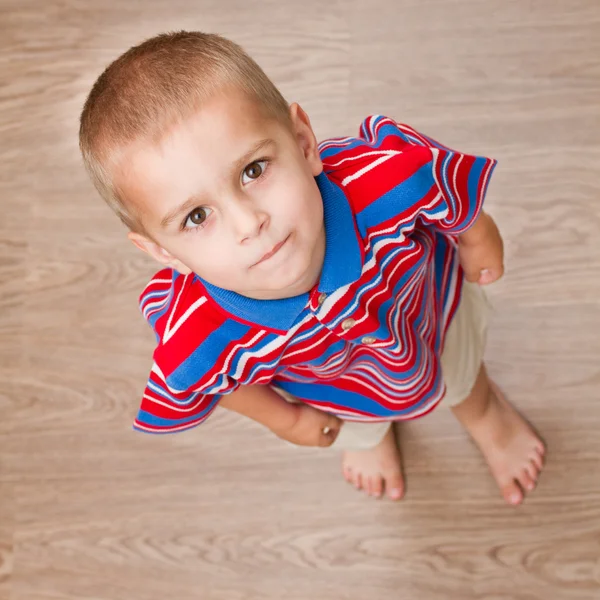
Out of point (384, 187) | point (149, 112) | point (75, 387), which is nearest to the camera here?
point (149, 112)

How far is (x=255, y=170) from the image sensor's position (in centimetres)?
58

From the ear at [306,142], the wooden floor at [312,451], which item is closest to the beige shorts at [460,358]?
the wooden floor at [312,451]

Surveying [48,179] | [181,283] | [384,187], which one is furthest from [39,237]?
[384,187]

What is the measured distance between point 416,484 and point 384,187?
1.65 ft

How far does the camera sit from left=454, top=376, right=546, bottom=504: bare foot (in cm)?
101

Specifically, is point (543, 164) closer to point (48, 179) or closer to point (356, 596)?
point (356, 596)

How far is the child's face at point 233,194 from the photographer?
1.82 feet

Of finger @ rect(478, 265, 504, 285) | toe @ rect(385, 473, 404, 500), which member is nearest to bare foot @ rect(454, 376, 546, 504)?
toe @ rect(385, 473, 404, 500)

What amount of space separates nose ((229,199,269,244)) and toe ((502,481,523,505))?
591 mm

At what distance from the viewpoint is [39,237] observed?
1.22 metres

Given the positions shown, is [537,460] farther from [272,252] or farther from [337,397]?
[272,252]

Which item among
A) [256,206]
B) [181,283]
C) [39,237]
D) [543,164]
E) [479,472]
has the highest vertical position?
[256,206]

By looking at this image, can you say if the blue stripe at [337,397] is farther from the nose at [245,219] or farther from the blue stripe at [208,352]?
the nose at [245,219]

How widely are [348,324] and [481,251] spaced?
0.19 meters
